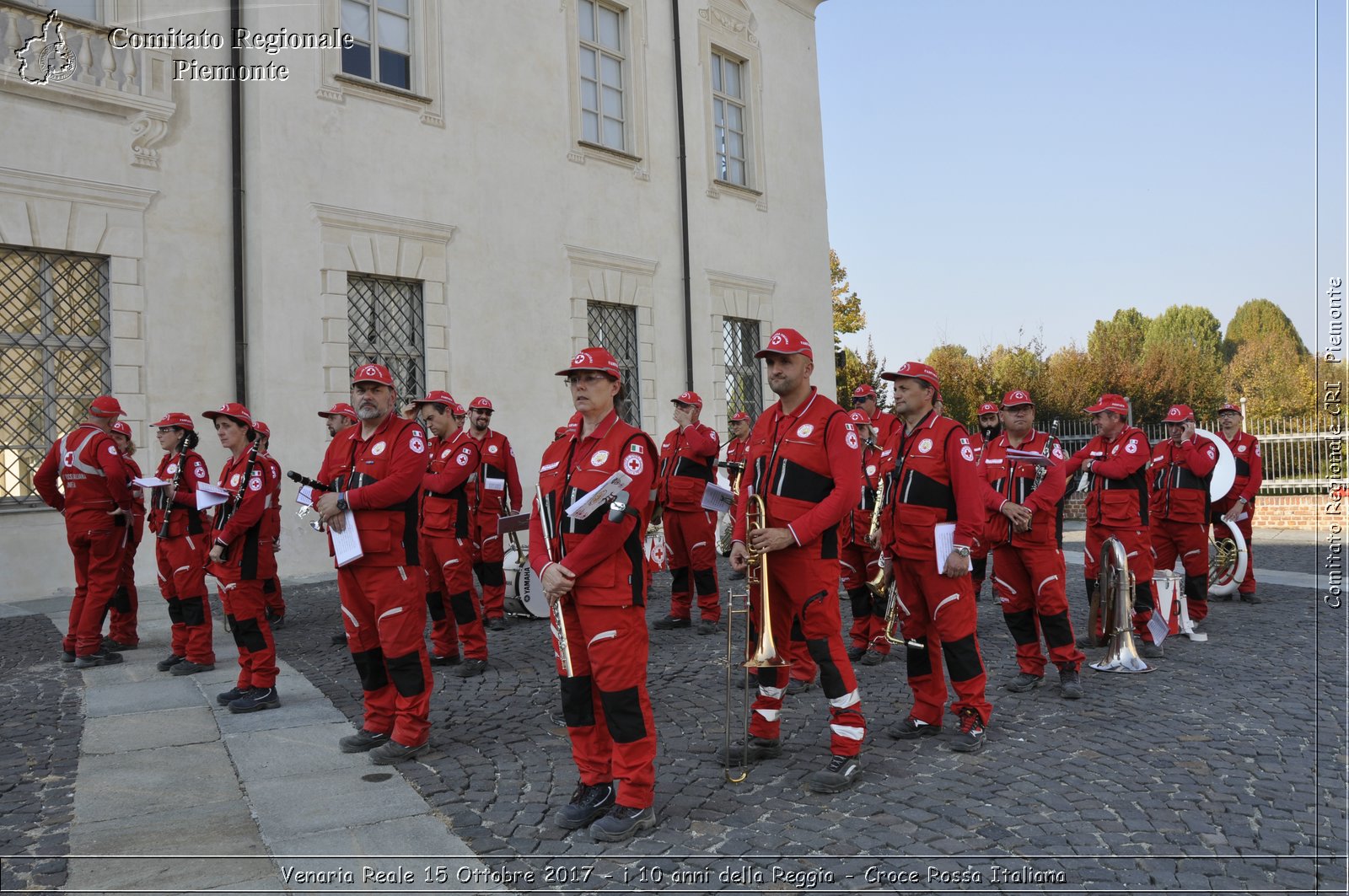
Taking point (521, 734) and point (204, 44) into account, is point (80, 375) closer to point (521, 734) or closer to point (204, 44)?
point (204, 44)

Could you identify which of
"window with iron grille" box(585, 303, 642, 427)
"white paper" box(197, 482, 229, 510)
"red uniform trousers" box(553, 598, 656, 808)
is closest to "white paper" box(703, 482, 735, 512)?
"red uniform trousers" box(553, 598, 656, 808)

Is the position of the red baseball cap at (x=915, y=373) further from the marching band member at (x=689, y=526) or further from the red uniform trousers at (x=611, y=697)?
the marching band member at (x=689, y=526)

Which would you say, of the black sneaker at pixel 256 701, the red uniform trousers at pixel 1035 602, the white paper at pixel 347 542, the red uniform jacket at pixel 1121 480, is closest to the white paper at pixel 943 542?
the red uniform trousers at pixel 1035 602

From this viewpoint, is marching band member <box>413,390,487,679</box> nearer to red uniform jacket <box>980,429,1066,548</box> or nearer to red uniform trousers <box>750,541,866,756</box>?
red uniform trousers <box>750,541,866,756</box>

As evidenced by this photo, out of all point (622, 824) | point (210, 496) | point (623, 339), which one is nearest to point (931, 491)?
point (622, 824)

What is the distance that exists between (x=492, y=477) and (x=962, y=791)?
625 cm

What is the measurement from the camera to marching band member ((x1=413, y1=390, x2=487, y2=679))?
25.1ft

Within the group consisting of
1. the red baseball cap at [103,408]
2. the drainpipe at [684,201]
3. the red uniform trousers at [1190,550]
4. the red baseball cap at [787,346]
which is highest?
the drainpipe at [684,201]

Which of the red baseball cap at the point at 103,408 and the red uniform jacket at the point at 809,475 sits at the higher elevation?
the red baseball cap at the point at 103,408

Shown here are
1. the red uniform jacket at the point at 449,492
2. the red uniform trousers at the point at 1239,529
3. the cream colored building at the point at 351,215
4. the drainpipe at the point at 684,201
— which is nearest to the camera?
the red uniform jacket at the point at 449,492

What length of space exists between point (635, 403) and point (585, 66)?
6.13 metres

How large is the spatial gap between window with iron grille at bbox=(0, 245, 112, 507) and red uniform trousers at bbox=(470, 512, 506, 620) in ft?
17.7

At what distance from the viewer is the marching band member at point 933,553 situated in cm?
545

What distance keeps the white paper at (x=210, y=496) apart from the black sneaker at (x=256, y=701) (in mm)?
1329
